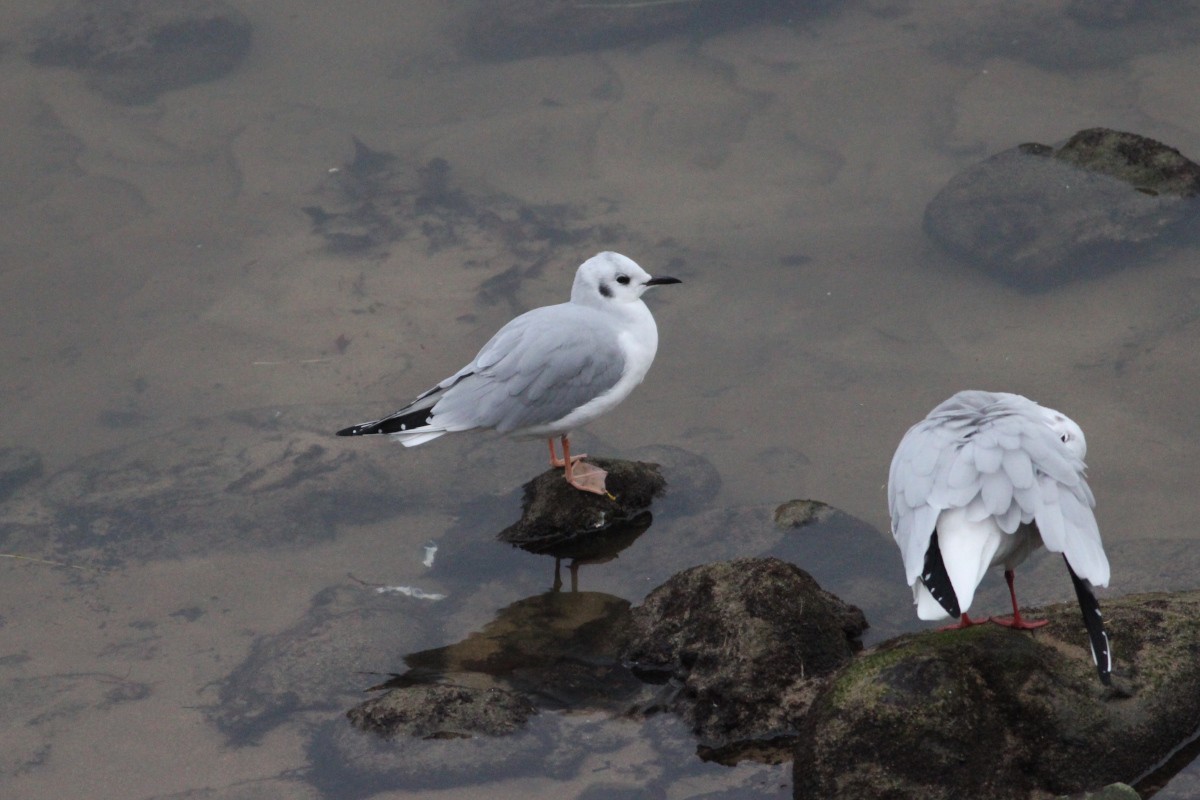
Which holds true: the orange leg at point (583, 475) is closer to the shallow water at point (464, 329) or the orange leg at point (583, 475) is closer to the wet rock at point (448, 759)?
the shallow water at point (464, 329)

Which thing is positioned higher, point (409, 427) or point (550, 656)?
point (409, 427)

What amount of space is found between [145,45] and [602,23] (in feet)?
13.3

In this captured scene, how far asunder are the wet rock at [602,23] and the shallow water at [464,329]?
0.17m

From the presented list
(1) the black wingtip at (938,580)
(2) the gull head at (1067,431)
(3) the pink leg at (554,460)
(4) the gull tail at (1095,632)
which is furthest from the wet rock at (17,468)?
(4) the gull tail at (1095,632)

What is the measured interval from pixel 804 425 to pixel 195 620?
3224 millimetres

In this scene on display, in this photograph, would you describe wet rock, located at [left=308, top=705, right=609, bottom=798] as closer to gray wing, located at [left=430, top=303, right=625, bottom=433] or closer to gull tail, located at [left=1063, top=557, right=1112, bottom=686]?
gray wing, located at [left=430, top=303, right=625, bottom=433]

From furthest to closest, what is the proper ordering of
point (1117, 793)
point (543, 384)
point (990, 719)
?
1. point (543, 384)
2. point (990, 719)
3. point (1117, 793)

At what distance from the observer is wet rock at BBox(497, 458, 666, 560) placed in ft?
20.4

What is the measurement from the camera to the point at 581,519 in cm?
623

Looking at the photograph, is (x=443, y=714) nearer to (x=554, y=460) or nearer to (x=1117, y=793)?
(x=554, y=460)

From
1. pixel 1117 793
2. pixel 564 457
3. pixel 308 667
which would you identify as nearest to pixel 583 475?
pixel 564 457

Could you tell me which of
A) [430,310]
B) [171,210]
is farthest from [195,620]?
[171,210]

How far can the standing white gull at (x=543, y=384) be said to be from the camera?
6.03m

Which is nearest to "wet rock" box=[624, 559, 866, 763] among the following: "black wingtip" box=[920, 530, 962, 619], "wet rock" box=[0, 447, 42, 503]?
"black wingtip" box=[920, 530, 962, 619]
